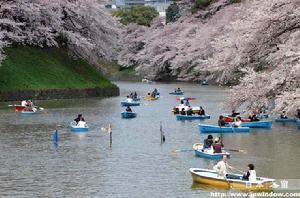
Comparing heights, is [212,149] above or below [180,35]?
below

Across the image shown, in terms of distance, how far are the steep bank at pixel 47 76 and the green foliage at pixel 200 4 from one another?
35724 millimetres

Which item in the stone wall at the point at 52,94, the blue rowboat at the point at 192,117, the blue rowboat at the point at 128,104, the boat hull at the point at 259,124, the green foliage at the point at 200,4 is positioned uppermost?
the green foliage at the point at 200,4

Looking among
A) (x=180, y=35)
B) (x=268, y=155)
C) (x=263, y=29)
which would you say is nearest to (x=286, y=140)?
(x=268, y=155)

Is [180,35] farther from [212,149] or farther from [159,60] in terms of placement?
[212,149]

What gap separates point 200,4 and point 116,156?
74912 millimetres

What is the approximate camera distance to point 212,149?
1293 inches

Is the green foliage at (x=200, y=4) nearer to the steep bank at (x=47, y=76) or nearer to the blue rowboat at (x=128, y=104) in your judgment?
the steep bank at (x=47, y=76)

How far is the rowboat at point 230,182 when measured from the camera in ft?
83.3

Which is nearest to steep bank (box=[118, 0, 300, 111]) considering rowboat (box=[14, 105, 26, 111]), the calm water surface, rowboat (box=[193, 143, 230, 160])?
rowboat (box=[193, 143, 230, 160])

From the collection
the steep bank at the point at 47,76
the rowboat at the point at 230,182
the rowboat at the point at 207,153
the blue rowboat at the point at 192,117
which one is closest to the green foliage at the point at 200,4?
the steep bank at the point at 47,76

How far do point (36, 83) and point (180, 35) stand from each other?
45.5 metres

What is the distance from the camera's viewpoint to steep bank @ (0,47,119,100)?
202 feet

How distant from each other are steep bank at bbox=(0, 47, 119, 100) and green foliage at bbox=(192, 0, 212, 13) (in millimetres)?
35724

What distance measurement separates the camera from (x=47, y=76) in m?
65.4
